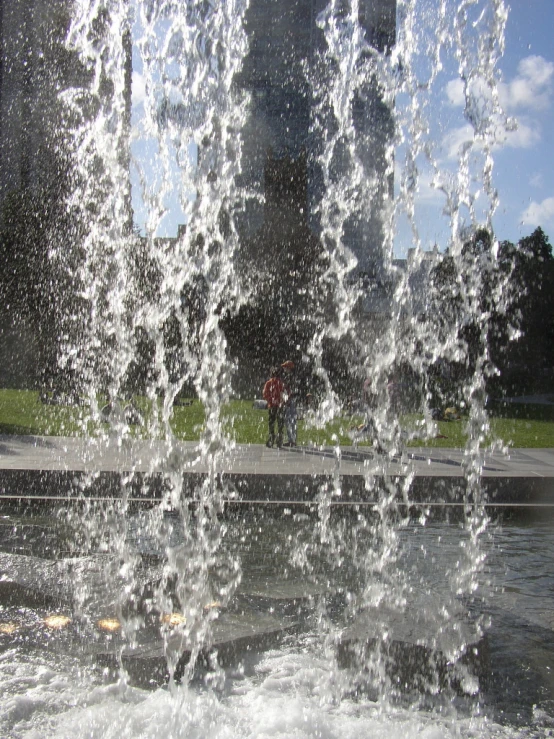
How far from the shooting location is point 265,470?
366 inches

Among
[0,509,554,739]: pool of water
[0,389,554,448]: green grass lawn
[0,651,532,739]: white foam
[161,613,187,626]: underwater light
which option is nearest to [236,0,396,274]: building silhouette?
[0,389,554,448]: green grass lawn

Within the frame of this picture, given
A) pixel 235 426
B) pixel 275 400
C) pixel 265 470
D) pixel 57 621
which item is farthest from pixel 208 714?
pixel 235 426

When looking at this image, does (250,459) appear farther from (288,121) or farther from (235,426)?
(288,121)

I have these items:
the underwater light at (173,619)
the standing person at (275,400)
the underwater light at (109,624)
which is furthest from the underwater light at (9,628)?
the standing person at (275,400)

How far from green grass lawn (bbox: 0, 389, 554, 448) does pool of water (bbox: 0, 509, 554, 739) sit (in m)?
7.97

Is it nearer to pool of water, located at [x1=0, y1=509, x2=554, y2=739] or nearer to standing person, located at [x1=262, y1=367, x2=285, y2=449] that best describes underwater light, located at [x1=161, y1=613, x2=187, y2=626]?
pool of water, located at [x1=0, y1=509, x2=554, y2=739]

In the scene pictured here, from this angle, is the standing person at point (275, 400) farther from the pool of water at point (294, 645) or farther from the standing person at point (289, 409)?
the pool of water at point (294, 645)

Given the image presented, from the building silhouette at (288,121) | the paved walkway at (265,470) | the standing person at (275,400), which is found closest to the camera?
the paved walkway at (265,470)

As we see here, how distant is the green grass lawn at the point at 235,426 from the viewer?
48.0 feet

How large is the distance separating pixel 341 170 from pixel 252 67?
9.60 m

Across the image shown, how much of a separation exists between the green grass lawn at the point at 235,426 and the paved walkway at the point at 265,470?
2.38 metres

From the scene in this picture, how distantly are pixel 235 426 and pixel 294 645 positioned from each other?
13301 millimetres

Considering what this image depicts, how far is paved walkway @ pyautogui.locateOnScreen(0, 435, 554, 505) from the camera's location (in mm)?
8266

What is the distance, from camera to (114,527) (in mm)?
6957
